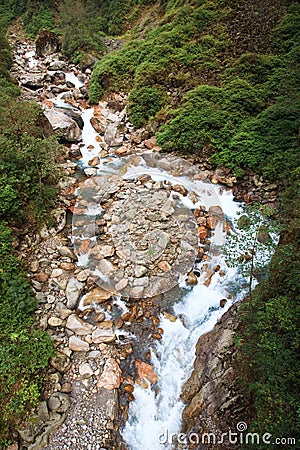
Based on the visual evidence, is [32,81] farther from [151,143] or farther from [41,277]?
[41,277]

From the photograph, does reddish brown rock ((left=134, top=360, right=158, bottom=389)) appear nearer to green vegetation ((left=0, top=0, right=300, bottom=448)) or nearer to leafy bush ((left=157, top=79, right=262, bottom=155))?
green vegetation ((left=0, top=0, right=300, bottom=448))

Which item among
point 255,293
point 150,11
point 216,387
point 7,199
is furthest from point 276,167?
point 150,11

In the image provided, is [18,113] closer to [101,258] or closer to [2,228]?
[2,228]

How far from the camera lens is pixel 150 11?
22438mm

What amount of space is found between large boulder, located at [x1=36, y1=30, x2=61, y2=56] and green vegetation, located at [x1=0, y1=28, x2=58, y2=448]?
14409 millimetres

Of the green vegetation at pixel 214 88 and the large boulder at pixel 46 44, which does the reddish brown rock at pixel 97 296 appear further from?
the large boulder at pixel 46 44

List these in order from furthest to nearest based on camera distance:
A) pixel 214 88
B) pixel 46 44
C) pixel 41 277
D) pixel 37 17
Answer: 1. pixel 37 17
2. pixel 46 44
3. pixel 214 88
4. pixel 41 277

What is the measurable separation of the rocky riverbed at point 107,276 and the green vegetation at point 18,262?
300 millimetres

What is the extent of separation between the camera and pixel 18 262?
647 cm

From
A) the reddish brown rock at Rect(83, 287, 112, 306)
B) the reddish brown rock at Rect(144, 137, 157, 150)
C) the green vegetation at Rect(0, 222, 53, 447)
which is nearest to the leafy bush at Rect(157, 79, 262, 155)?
the reddish brown rock at Rect(144, 137, 157, 150)

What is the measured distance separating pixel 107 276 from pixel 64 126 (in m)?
7.25

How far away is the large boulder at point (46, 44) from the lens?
819 inches

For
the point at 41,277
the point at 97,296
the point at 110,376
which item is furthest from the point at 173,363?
the point at 41,277

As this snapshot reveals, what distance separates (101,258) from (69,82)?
12924mm
